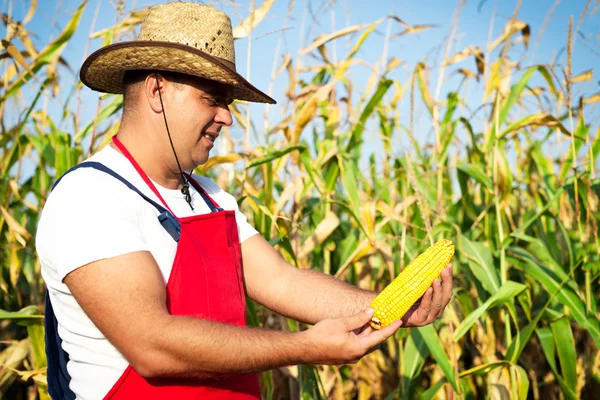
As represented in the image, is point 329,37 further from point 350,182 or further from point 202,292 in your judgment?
point 202,292

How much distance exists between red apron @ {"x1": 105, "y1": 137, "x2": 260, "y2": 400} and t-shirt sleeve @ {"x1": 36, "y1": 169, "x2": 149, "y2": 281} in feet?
0.58

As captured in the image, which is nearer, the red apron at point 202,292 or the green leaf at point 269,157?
the red apron at point 202,292

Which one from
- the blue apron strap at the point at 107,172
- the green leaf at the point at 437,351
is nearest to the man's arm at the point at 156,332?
the blue apron strap at the point at 107,172

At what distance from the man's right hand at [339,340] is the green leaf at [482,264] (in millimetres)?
1388

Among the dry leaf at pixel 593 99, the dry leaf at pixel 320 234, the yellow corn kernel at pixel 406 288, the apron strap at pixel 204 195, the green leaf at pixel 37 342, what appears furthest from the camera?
the dry leaf at pixel 593 99

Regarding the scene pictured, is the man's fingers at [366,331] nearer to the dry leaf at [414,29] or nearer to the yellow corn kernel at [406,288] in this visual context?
the yellow corn kernel at [406,288]

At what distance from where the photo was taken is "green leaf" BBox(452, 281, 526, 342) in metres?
3.04

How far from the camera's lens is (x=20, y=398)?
3.82 meters

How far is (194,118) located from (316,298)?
810mm

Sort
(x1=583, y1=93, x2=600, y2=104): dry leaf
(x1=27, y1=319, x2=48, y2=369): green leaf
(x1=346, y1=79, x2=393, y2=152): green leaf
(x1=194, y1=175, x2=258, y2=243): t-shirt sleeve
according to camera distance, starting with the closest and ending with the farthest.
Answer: (x1=194, y1=175, x2=258, y2=243): t-shirt sleeve → (x1=27, y1=319, x2=48, y2=369): green leaf → (x1=346, y1=79, x2=393, y2=152): green leaf → (x1=583, y1=93, x2=600, y2=104): dry leaf

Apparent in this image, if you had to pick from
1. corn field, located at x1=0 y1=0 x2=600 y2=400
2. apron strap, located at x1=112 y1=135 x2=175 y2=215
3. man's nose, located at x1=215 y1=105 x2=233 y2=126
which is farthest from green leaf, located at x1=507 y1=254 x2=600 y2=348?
apron strap, located at x1=112 y1=135 x2=175 y2=215

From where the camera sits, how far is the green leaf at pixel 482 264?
10.6 feet

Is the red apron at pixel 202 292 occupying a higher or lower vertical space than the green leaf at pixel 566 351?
higher

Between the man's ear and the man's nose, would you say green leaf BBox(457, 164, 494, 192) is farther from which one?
the man's ear
